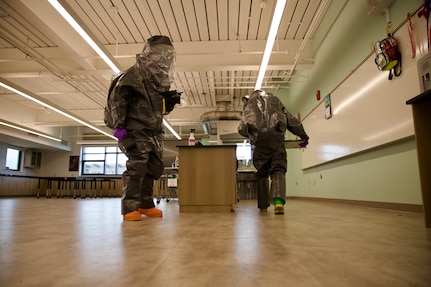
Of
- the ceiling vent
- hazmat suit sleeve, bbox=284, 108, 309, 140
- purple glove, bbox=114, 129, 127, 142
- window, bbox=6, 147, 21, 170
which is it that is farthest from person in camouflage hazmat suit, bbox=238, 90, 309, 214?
window, bbox=6, 147, 21, 170

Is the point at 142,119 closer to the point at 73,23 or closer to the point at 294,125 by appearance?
the point at 294,125

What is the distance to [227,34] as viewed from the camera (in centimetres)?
589

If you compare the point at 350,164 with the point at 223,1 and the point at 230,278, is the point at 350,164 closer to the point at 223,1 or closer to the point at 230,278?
the point at 223,1

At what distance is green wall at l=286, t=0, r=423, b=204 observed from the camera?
2.94m

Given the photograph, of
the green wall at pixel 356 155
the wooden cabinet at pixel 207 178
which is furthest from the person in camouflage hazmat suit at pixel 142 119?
the green wall at pixel 356 155

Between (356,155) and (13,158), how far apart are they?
47.0ft

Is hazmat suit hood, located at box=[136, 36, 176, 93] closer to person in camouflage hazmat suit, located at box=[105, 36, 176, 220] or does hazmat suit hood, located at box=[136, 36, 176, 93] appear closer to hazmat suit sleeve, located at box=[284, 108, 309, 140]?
person in camouflage hazmat suit, located at box=[105, 36, 176, 220]

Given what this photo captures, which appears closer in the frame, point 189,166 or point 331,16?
point 189,166

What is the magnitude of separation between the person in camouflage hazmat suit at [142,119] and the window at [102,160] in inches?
498

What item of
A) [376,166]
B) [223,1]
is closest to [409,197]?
[376,166]

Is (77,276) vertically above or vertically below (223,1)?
below

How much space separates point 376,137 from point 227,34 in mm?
3762

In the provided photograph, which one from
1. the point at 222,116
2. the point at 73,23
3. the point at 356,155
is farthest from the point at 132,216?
the point at 222,116

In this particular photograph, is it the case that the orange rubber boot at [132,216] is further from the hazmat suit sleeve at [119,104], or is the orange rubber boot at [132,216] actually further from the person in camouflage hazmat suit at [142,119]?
the hazmat suit sleeve at [119,104]
